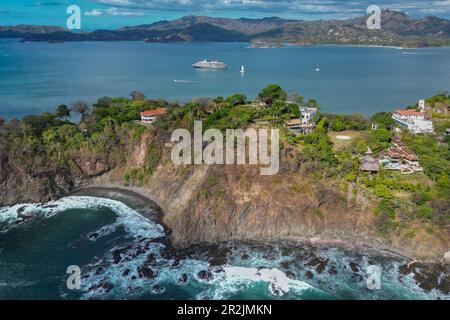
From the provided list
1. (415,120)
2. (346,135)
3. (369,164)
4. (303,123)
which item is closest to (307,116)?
(303,123)

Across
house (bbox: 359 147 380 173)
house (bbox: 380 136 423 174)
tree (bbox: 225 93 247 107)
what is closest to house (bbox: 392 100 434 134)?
house (bbox: 380 136 423 174)

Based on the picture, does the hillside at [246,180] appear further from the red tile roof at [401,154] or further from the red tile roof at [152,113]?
the red tile roof at [152,113]

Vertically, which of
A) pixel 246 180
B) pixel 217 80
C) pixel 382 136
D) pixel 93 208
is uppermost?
pixel 217 80

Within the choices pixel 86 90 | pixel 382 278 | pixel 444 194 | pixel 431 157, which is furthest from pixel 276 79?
pixel 382 278

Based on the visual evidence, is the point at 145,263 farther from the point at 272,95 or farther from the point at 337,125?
the point at 272,95

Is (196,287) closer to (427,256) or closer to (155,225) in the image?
(155,225)

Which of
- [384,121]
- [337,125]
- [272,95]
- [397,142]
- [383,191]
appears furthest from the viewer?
[272,95]

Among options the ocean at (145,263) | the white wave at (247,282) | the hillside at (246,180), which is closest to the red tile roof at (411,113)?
the hillside at (246,180)

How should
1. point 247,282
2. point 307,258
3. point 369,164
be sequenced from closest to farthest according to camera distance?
point 247,282, point 307,258, point 369,164
